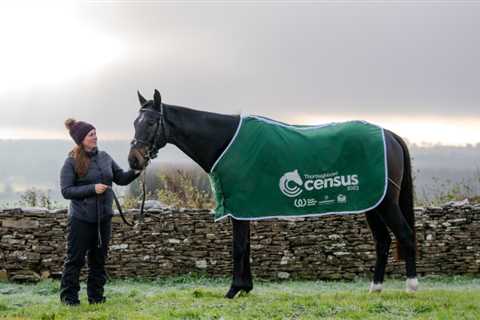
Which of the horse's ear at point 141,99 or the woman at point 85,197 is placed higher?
the horse's ear at point 141,99

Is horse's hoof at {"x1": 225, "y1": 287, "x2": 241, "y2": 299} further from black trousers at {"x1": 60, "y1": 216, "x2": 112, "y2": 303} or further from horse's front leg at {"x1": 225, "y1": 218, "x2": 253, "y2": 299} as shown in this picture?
black trousers at {"x1": 60, "y1": 216, "x2": 112, "y2": 303}

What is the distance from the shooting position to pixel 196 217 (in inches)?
484

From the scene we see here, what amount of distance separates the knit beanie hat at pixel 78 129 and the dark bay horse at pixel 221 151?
562 millimetres

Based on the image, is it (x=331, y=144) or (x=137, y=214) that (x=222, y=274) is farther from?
(x=331, y=144)

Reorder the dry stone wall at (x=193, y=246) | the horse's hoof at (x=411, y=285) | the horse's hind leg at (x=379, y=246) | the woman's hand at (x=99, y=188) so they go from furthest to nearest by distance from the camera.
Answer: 1. the dry stone wall at (x=193, y=246)
2. the horse's hind leg at (x=379, y=246)
3. the horse's hoof at (x=411, y=285)
4. the woman's hand at (x=99, y=188)

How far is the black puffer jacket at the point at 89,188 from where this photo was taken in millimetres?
7832

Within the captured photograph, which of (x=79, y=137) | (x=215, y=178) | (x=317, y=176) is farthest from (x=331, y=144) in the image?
(x=79, y=137)

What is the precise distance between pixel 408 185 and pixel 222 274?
14.8 feet

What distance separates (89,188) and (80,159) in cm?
38

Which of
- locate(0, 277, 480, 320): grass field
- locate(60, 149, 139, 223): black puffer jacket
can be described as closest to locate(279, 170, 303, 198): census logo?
locate(0, 277, 480, 320): grass field

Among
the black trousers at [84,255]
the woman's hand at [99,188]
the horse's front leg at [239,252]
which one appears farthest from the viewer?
the horse's front leg at [239,252]

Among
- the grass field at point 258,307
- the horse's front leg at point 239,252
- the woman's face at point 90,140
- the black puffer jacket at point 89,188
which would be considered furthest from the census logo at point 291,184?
the woman's face at point 90,140

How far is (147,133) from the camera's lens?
8008 millimetres

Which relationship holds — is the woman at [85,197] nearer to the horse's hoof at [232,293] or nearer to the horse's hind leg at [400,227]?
the horse's hoof at [232,293]
